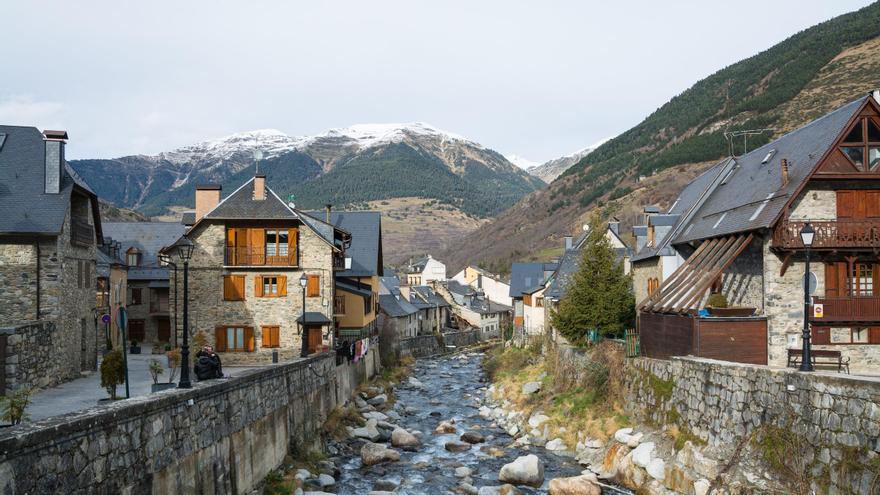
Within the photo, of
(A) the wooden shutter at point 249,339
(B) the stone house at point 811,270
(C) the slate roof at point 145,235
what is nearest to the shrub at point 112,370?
(B) the stone house at point 811,270

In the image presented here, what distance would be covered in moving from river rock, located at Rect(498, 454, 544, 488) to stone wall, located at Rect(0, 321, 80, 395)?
16.0 m

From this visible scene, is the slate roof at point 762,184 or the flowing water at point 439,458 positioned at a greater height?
the slate roof at point 762,184

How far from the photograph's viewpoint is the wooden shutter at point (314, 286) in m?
38.7

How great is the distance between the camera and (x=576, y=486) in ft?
74.2

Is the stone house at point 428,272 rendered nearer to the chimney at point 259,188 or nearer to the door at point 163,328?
the door at point 163,328

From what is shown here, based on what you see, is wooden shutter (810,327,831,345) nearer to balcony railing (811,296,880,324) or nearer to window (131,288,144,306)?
balcony railing (811,296,880,324)

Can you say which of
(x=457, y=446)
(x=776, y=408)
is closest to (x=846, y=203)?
(x=776, y=408)

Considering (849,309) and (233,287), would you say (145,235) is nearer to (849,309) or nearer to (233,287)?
(233,287)

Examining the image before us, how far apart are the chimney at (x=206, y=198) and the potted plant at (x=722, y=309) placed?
90.0ft

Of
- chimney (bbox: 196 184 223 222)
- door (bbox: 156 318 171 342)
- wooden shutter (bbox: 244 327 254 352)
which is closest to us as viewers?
wooden shutter (bbox: 244 327 254 352)

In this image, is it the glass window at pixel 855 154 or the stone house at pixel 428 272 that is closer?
the glass window at pixel 855 154

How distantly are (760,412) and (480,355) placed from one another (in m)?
57.1

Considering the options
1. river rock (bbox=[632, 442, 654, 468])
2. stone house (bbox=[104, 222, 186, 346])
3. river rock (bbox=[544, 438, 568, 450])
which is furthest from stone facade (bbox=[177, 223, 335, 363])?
river rock (bbox=[632, 442, 654, 468])

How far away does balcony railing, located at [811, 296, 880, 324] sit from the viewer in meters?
25.8
